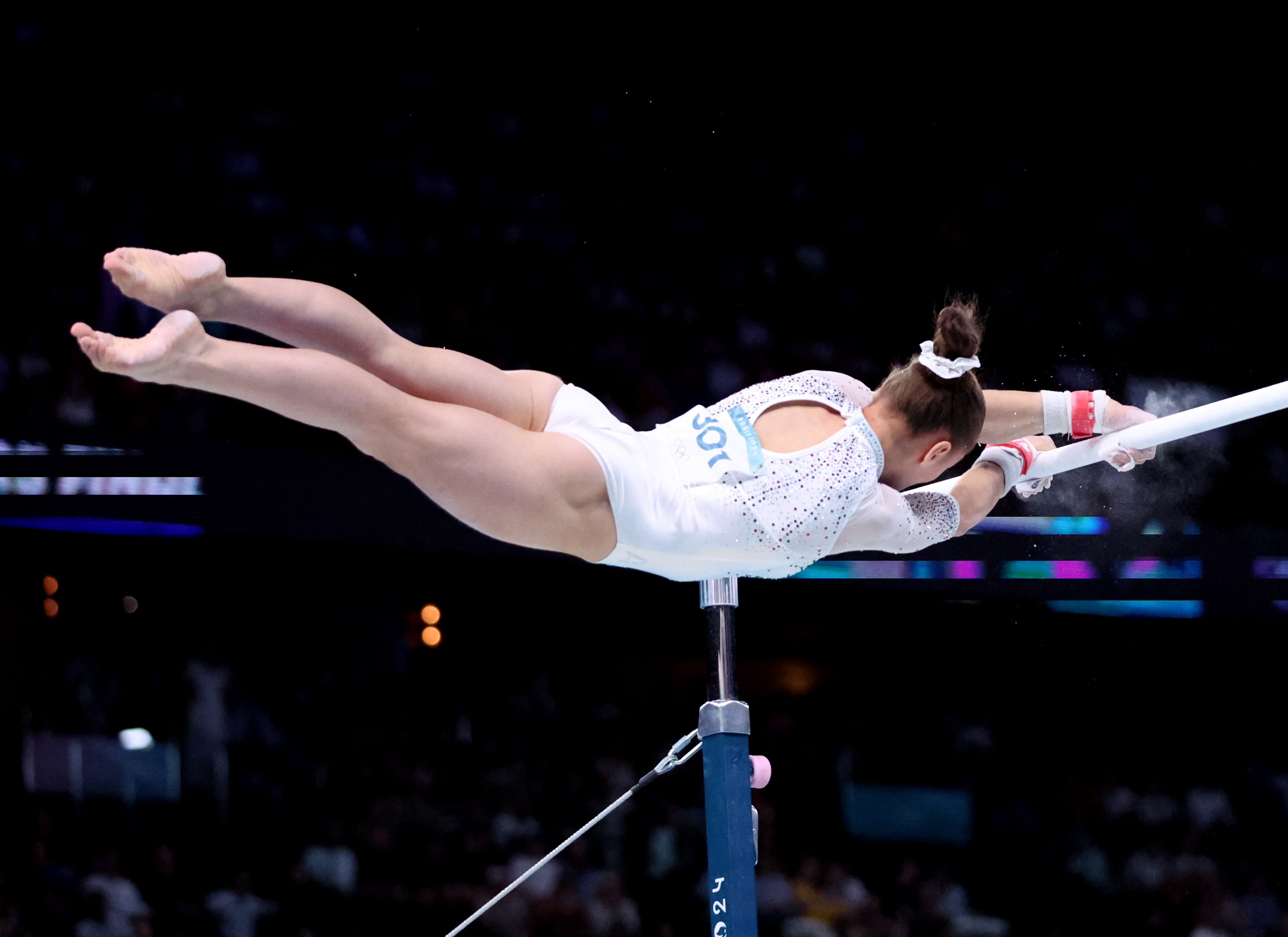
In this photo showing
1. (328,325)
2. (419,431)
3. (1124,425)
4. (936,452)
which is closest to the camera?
(419,431)

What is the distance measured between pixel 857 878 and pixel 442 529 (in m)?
2.47

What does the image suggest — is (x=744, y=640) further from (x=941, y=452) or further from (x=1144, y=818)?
(x=941, y=452)

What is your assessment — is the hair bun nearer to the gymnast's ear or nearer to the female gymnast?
the female gymnast

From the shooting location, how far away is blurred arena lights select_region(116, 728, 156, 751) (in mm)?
6293

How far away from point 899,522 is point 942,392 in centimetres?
28

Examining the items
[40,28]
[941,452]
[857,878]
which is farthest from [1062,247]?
[40,28]

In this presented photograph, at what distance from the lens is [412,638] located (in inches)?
258

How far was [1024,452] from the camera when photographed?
2961 millimetres

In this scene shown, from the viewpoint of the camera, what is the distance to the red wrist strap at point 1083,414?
294 cm

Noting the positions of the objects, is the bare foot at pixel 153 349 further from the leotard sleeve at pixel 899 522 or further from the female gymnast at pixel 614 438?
the leotard sleeve at pixel 899 522

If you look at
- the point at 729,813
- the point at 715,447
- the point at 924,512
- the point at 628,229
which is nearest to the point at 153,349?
the point at 715,447

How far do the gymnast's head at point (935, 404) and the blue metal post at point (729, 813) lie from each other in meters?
0.45

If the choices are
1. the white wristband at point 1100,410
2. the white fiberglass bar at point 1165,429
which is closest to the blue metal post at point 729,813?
the white fiberglass bar at point 1165,429

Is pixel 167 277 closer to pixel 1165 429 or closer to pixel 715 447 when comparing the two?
pixel 715 447
